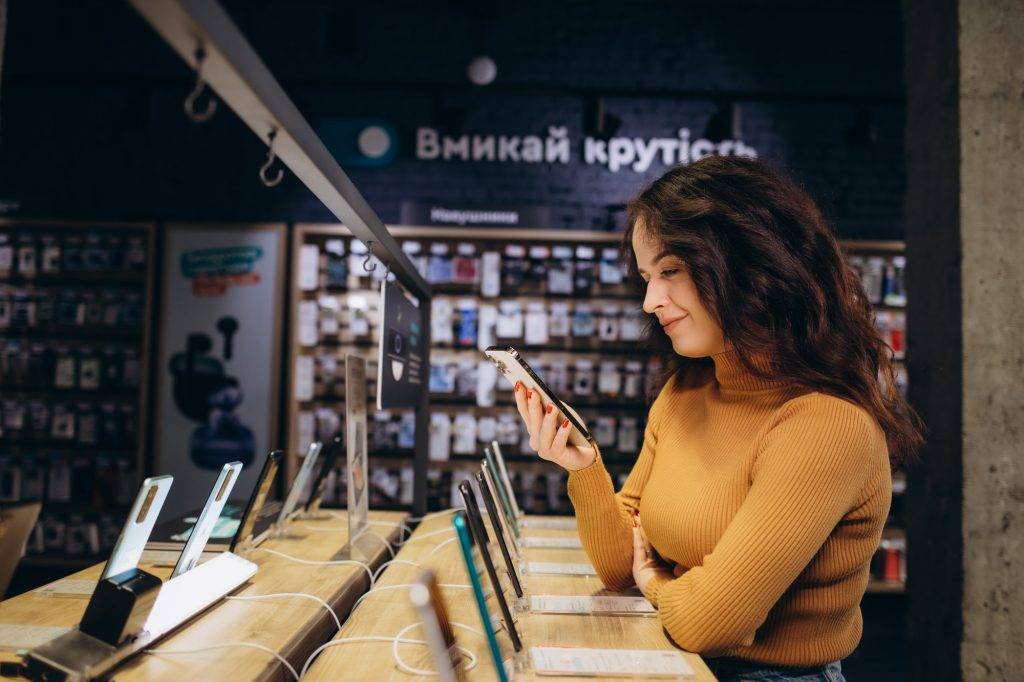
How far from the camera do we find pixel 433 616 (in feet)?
2.75

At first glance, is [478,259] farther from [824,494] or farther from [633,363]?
[824,494]

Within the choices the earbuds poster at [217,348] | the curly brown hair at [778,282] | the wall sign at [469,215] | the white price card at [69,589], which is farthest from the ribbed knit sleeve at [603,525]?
the earbuds poster at [217,348]

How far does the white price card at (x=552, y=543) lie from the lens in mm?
2271

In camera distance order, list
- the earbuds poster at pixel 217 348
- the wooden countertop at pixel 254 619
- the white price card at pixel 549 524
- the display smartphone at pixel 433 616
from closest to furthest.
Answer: the display smartphone at pixel 433 616
the wooden countertop at pixel 254 619
the white price card at pixel 549 524
the earbuds poster at pixel 217 348

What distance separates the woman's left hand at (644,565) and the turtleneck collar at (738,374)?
1.48 feet

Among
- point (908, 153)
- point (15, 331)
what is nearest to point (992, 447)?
point (908, 153)

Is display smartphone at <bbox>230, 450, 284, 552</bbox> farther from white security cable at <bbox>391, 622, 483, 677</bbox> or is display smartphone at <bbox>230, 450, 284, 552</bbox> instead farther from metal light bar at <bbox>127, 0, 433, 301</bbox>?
metal light bar at <bbox>127, 0, 433, 301</bbox>

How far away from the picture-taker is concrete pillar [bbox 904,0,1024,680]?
1.86 meters

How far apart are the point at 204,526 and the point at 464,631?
2.13 feet

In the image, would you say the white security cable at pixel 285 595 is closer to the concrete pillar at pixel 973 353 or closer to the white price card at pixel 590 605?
the white price card at pixel 590 605

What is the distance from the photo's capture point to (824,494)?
3.98ft

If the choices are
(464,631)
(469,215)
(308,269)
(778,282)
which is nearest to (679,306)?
(778,282)

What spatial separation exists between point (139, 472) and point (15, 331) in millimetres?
1372

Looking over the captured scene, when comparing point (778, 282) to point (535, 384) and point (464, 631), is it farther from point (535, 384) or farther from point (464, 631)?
point (464, 631)
